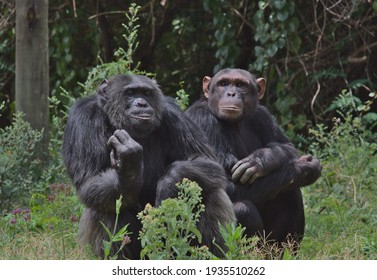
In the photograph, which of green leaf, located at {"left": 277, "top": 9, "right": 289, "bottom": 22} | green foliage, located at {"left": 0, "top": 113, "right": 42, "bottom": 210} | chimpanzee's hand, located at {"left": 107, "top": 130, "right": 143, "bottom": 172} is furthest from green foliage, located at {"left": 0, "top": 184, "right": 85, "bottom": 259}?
green leaf, located at {"left": 277, "top": 9, "right": 289, "bottom": 22}

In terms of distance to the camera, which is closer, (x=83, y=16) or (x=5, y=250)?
(x=5, y=250)

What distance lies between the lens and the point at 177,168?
18.5ft

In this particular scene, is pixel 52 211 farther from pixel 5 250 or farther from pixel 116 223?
pixel 116 223

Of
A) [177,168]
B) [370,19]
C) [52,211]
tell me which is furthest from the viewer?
[370,19]

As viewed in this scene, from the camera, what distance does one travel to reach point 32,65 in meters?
7.87

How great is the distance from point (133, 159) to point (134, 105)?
1.58ft

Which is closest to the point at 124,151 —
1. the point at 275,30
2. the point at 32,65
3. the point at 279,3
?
the point at 32,65

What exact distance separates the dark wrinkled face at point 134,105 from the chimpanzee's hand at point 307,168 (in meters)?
1.23

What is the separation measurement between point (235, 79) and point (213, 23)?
3791 mm

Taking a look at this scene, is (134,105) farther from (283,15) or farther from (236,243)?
(283,15)

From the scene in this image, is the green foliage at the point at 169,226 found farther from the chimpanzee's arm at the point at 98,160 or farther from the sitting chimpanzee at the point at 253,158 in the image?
the sitting chimpanzee at the point at 253,158

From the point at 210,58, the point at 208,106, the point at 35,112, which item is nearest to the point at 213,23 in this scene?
the point at 210,58

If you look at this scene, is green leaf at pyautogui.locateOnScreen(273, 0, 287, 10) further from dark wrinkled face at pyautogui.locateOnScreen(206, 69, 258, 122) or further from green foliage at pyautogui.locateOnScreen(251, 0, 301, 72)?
dark wrinkled face at pyautogui.locateOnScreen(206, 69, 258, 122)

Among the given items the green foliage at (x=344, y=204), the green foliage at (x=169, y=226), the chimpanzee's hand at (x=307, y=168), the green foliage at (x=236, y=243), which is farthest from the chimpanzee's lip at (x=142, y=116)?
the green foliage at (x=344, y=204)
